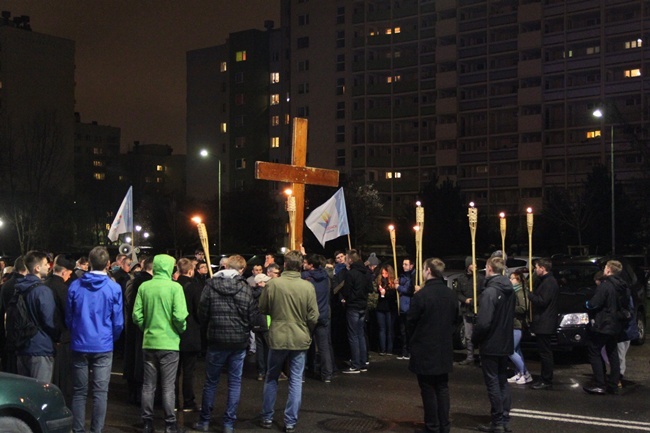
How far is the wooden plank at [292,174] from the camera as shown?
46.4 ft

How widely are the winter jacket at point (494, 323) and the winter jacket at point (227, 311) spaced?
2.63m

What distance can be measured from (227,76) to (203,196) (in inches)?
610

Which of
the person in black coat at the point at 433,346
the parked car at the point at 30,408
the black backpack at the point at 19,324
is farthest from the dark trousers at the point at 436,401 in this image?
the black backpack at the point at 19,324

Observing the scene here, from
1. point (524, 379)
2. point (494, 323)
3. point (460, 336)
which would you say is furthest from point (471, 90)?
point (494, 323)

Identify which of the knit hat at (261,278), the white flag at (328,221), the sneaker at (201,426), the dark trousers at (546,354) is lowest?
the sneaker at (201,426)

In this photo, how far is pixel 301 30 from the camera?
89.2m

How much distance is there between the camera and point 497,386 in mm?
9367

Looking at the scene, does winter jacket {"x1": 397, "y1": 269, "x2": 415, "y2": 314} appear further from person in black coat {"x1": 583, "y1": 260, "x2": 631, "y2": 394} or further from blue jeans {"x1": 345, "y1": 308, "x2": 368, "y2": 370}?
person in black coat {"x1": 583, "y1": 260, "x2": 631, "y2": 394}

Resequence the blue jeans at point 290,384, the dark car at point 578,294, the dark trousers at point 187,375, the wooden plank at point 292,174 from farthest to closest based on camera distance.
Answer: the dark car at point 578,294, the wooden plank at point 292,174, the dark trousers at point 187,375, the blue jeans at point 290,384

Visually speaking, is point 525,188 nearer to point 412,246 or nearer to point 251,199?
point 412,246

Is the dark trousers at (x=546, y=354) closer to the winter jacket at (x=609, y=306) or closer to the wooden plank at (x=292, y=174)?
the winter jacket at (x=609, y=306)

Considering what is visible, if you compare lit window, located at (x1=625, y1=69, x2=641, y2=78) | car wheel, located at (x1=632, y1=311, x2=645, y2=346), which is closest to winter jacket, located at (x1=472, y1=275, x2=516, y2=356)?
car wheel, located at (x1=632, y1=311, x2=645, y2=346)

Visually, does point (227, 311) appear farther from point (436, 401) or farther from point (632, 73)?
point (632, 73)

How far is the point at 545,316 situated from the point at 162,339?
236 inches
